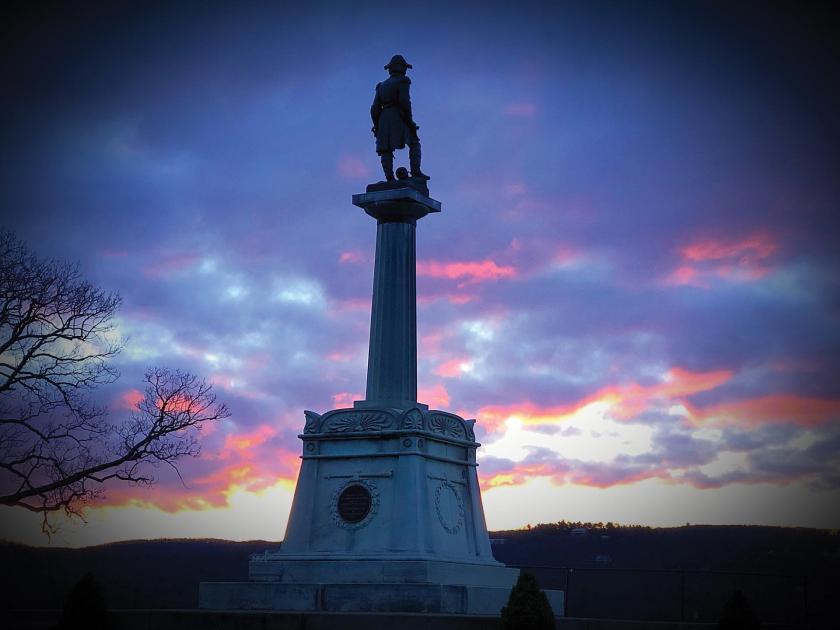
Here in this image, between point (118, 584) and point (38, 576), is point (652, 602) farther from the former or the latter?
point (38, 576)

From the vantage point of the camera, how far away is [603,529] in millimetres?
42531

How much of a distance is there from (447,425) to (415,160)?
6.30 meters

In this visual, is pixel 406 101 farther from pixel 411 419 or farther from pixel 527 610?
pixel 527 610

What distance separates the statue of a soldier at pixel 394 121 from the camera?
26.4 metres

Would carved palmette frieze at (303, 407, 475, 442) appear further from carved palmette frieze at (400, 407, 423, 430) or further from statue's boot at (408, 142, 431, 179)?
statue's boot at (408, 142, 431, 179)

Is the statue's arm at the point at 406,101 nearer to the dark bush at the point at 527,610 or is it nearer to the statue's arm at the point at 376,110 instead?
the statue's arm at the point at 376,110

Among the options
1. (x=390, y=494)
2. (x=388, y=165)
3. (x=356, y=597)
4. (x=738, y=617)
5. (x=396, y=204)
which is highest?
(x=388, y=165)

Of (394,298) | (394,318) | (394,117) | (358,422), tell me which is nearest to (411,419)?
(358,422)

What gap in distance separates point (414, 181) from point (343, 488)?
7245 millimetres

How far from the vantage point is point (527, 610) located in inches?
733

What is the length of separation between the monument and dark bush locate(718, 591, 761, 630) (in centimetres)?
460

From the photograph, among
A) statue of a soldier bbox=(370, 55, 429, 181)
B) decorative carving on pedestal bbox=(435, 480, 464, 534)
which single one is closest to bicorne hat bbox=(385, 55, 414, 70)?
statue of a soldier bbox=(370, 55, 429, 181)

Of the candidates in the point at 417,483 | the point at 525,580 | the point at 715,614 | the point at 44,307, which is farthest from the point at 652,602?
the point at 44,307

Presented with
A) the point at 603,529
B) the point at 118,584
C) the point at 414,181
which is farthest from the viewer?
the point at 603,529
